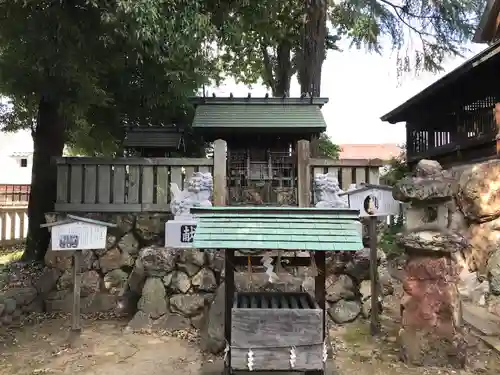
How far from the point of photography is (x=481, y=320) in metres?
7.62

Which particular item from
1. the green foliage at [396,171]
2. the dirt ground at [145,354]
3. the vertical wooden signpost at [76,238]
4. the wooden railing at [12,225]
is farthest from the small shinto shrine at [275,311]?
the wooden railing at [12,225]

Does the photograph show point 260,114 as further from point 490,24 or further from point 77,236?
point 490,24

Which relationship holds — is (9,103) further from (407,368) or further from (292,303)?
(407,368)

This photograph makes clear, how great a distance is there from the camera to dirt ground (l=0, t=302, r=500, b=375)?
5.32 metres

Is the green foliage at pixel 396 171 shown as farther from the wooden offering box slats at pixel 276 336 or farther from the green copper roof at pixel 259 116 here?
the wooden offering box slats at pixel 276 336

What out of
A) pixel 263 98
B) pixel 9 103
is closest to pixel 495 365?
pixel 263 98

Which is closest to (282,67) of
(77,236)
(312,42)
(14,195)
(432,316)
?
(312,42)

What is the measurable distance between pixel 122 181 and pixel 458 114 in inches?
377

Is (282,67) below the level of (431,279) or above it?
above

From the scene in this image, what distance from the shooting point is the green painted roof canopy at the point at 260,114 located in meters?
10.2

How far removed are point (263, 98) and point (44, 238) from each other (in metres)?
6.46

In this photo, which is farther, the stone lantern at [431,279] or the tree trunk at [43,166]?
the tree trunk at [43,166]

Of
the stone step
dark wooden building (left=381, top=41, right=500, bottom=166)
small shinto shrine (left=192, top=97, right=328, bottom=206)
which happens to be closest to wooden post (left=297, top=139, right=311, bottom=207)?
small shinto shrine (left=192, top=97, right=328, bottom=206)

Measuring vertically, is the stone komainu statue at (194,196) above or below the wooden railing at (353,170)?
below
